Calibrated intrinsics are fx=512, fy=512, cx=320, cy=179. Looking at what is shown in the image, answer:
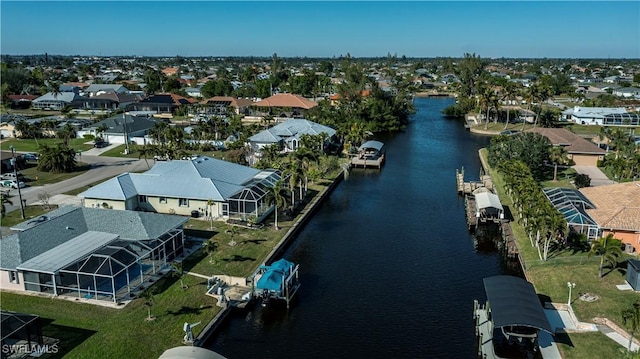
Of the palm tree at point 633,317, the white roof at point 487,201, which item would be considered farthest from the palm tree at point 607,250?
the white roof at point 487,201

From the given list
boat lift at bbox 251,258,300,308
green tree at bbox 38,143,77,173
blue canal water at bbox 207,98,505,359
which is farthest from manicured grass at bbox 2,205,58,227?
boat lift at bbox 251,258,300,308

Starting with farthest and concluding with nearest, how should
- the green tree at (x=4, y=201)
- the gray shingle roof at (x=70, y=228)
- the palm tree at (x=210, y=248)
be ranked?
the green tree at (x=4, y=201) < the palm tree at (x=210, y=248) < the gray shingle roof at (x=70, y=228)

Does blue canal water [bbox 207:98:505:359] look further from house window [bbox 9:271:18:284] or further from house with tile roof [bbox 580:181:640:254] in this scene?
house window [bbox 9:271:18:284]

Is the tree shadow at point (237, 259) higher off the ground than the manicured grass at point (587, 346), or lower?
higher

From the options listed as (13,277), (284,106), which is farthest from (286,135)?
(13,277)

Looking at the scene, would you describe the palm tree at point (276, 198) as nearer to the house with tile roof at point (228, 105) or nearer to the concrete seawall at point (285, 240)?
the concrete seawall at point (285, 240)
